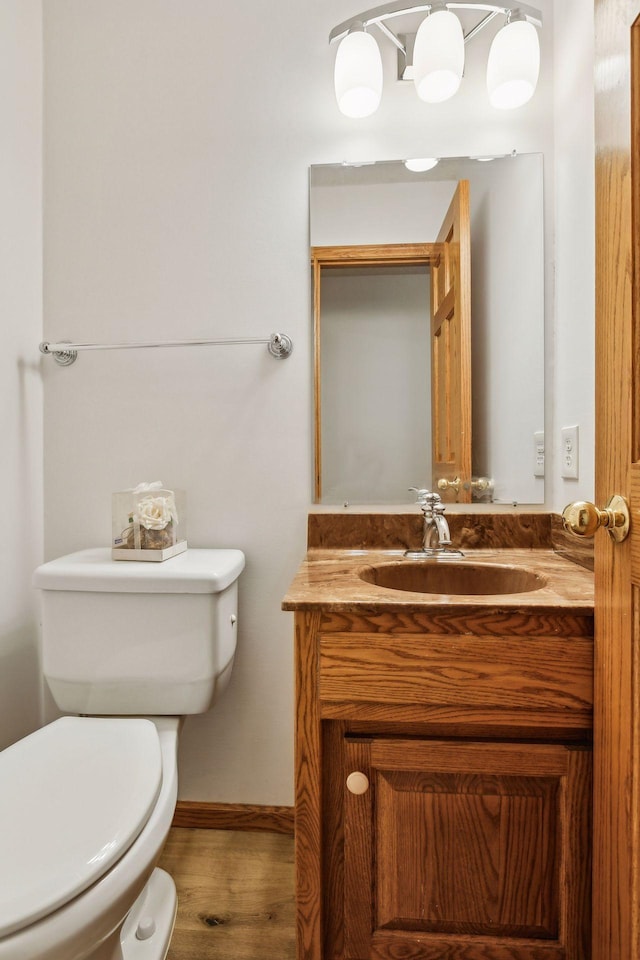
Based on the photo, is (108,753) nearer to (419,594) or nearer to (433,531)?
(419,594)

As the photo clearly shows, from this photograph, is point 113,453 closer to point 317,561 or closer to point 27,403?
point 27,403

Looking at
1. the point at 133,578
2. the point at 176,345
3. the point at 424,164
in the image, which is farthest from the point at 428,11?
the point at 133,578

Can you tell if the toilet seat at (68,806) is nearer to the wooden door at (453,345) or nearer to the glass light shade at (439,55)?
the wooden door at (453,345)

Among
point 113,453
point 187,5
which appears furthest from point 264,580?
point 187,5

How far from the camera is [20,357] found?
138 centimetres

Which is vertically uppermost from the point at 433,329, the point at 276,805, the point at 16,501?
the point at 433,329

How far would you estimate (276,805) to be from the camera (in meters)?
1.41

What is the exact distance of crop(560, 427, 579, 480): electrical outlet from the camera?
1.22m

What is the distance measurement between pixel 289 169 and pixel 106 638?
118cm

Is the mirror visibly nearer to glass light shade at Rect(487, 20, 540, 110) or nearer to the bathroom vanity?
glass light shade at Rect(487, 20, 540, 110)

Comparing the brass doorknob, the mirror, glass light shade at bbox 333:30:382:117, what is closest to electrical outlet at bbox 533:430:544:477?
the mirror

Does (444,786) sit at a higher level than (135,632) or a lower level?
Result: lower

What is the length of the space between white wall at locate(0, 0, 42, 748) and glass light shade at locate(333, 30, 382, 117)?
2.53ft

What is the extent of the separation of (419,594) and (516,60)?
1.19 metres
